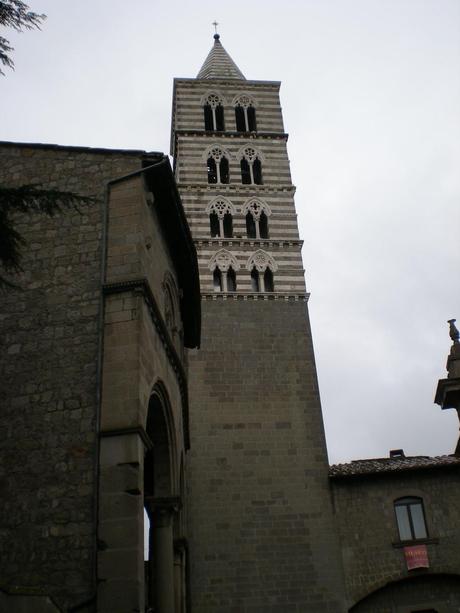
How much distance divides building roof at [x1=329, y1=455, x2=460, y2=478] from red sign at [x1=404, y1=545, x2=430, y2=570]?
2373 mm

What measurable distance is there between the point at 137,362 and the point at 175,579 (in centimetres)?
539

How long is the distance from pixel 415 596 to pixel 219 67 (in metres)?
25.4

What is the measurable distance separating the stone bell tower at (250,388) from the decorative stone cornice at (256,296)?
0.04 metres

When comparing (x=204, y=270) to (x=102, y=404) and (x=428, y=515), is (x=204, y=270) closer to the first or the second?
(x=428, y=515)

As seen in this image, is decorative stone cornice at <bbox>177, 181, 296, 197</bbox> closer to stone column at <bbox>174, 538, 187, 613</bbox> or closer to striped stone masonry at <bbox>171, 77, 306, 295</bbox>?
striped stone masonry at <bbox>171, 77, 306, 295</bbox>

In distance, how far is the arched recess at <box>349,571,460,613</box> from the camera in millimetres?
21430

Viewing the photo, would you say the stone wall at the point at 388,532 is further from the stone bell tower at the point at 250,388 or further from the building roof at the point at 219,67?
the building roof at the point at 219,67

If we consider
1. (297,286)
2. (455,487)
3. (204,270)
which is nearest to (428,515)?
(455,487)

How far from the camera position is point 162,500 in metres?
12.1

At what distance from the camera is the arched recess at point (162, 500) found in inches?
463

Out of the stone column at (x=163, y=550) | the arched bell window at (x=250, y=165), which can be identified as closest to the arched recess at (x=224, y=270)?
A: the arched bell window at (x=250, y=165)

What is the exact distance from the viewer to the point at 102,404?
33.1 feet

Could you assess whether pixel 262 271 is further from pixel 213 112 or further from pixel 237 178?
pixel 213 112

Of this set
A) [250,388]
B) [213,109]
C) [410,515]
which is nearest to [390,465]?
[410,515]
